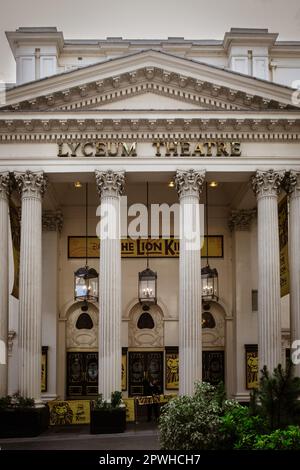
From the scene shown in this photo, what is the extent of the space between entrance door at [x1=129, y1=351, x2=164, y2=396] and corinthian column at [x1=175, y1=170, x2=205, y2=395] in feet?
21.2

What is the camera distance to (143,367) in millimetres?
31750

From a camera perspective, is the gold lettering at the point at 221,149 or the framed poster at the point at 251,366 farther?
the framed poster at the point at 251,366

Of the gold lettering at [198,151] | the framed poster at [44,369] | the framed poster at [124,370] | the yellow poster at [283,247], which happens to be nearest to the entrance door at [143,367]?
the framed poster at [124,370]

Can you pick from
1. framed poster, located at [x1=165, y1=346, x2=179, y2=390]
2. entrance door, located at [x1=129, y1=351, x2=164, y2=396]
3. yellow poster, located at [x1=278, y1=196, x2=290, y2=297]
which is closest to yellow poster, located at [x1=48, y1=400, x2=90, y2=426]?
Answer: entrance door, located at [x1=129, y1=351, x2=164, y2=396]

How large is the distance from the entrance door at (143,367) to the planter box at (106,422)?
729cm

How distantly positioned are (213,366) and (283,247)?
24.8 feet

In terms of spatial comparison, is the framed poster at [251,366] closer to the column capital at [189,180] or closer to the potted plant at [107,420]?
the potted plant at [107,420]

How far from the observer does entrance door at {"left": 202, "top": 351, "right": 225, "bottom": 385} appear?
31.8 meters

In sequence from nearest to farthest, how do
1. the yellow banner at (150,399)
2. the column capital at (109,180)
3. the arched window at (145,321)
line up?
1. the column capital at (109,180)
2. the yellow banner at (150,399)
3. the arched window at (145,321)

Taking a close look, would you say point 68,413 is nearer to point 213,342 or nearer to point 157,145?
point 213,342

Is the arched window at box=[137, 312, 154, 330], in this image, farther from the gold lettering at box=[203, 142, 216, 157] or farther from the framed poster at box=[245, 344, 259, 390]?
the gold lettering at box=[203, 142, 216, 157]

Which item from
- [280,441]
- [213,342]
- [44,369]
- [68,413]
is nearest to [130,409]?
[68,413]

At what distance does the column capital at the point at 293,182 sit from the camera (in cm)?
2616
